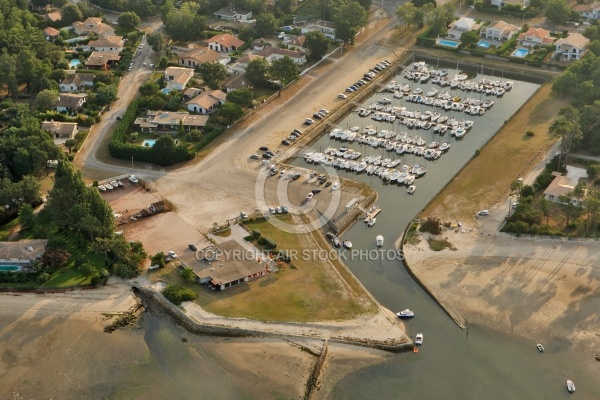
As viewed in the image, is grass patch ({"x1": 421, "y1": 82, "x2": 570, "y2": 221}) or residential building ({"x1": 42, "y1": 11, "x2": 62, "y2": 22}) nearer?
grass patch ({"x1": 421, "y1": 82, "x2": 570, "y2": 221})

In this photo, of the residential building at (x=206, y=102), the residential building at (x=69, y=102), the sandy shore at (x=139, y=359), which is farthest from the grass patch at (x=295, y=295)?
the residential building at (x=69, y=102)

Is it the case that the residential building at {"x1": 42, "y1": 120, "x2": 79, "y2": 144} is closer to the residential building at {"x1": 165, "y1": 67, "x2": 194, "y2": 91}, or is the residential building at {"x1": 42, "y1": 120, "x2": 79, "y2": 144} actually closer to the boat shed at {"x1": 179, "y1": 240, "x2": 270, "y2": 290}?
the residential building at {"x1": 165, "y1": 67, "x2": 194, "y2": 91}

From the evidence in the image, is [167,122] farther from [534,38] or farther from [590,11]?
[590,11]

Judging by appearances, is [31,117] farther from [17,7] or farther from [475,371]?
[475,371]

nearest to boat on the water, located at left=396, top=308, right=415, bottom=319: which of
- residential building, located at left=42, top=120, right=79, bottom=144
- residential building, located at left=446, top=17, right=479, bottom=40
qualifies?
residential building, located at left=42, top=120, right=79, bottom=144

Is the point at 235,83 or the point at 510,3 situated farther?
the point at 510,3

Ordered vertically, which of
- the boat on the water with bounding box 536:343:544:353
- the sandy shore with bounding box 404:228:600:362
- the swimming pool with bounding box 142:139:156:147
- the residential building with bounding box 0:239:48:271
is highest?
the residential building with bounding box 0:239:48:271

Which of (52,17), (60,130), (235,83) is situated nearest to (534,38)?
(235,83)
